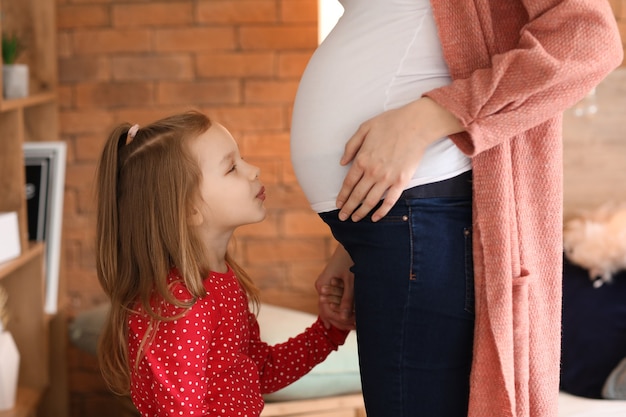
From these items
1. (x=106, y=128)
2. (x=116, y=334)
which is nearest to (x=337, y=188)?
(x=116, y=334)

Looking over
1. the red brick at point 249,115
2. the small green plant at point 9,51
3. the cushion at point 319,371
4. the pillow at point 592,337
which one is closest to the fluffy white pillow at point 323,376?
the cushion at point 319,371

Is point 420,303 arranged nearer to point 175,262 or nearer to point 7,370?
point 175,262

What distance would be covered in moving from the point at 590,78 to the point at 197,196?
26.1 inches

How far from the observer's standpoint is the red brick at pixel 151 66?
9.21 feet

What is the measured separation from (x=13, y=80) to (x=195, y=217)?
1.17 m

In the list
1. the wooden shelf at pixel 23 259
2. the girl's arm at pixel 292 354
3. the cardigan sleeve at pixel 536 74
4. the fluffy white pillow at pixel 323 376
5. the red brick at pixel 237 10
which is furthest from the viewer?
the red brick at pixel 237 10

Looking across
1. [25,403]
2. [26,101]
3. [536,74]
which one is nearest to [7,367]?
[25,403]

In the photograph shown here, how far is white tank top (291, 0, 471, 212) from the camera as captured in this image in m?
1.12

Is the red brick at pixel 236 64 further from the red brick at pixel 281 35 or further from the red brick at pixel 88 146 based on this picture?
the red brick at pixel 88 146

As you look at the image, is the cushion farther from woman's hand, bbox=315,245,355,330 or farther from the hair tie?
the hair tie

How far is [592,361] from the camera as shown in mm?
2121

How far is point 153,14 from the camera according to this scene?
279 centimetres

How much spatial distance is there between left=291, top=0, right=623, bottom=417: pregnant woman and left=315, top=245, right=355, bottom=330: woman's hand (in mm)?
263

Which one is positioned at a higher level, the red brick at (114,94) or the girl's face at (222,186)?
the red brick at (114,94)
